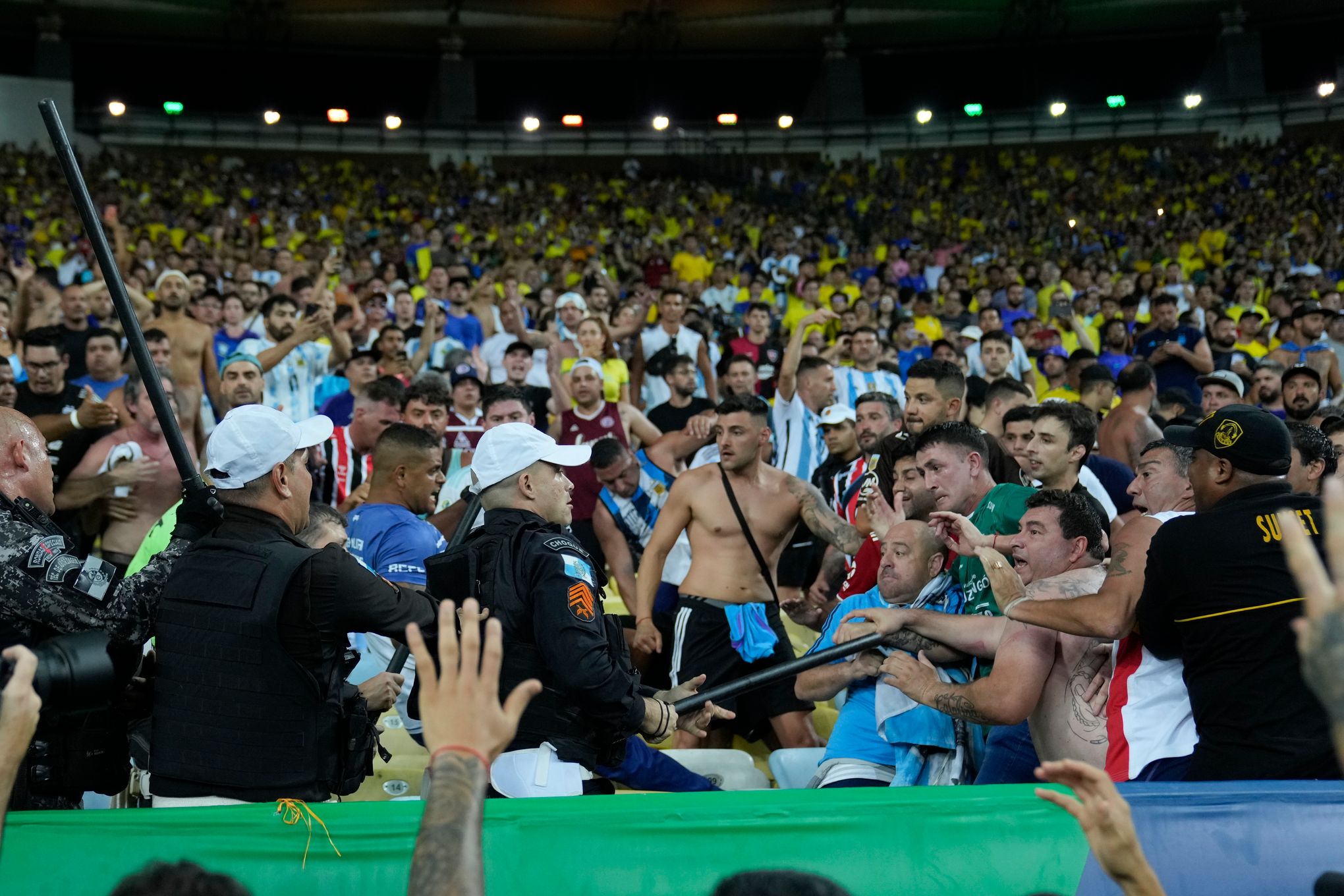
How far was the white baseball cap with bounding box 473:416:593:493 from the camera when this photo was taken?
410cm

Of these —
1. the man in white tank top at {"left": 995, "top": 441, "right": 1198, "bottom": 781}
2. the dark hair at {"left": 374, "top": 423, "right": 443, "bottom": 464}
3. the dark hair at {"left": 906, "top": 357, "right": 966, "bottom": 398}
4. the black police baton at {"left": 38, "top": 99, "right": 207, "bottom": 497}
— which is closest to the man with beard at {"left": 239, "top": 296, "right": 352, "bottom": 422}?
the dark hair at {"left": 374, "top": 423, "right": 443, "bottom": 464}

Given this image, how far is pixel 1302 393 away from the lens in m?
8.80

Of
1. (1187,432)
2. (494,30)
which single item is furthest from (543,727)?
(494,30)

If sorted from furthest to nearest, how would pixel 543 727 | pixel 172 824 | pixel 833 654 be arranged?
pixel 833 654
pixel 543 727
pixel 172 824

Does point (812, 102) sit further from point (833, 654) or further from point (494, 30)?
point (833, 654)

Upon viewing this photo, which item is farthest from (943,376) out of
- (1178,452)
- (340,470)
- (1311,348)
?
(1311,348)

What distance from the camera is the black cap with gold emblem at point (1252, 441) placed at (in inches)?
146

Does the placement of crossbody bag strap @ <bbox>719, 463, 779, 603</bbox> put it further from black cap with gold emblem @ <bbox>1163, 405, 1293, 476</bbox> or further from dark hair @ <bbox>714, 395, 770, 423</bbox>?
black cap with gold emblem @ <bbox>1163, 405, 1293, 476</bbox>

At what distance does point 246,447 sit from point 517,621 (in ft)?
3.16

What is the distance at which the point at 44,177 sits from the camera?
2481cm

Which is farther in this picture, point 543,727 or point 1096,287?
point 1096,287

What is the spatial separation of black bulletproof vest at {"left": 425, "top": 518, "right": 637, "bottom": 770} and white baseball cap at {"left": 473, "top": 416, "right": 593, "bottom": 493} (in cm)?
20

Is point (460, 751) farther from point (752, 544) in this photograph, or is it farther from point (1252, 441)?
point (752, 544)

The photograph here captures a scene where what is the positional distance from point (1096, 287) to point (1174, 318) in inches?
170
